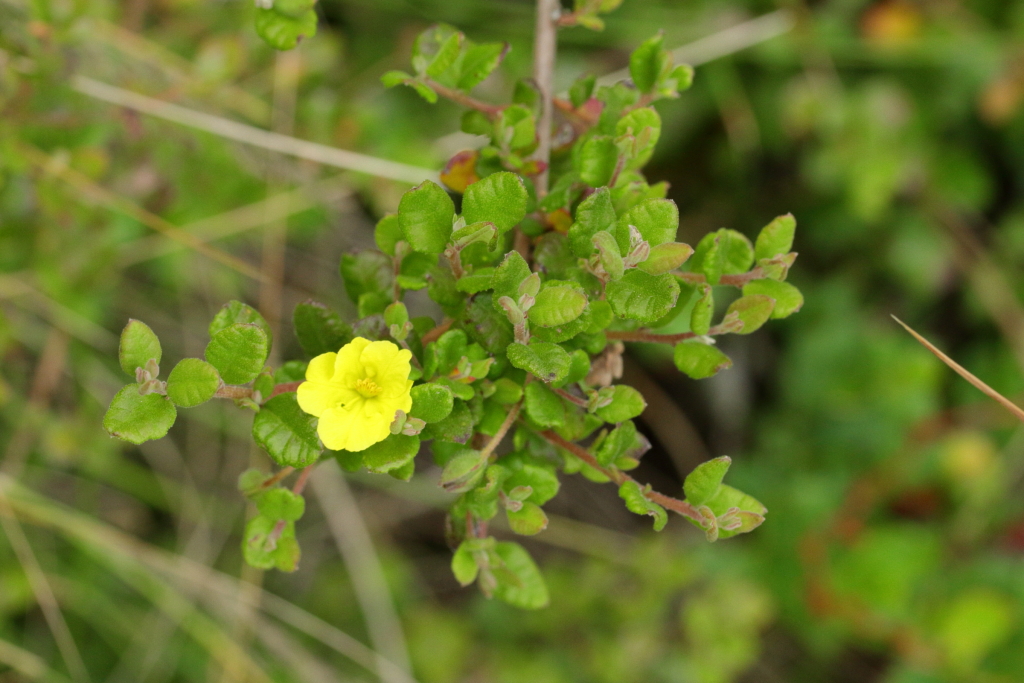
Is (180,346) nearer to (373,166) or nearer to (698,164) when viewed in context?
(373,166)

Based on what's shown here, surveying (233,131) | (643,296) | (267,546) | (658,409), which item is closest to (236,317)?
(267,546)

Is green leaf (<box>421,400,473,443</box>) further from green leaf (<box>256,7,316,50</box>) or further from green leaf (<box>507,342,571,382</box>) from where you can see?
green leaf (<box>256,7,316,50</box>)

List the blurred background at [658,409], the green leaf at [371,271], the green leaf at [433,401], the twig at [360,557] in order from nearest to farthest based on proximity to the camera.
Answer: the green leaf at [433,401], the green leaf at [371,271], the blurred background at [658,409], the twig at [360,557]

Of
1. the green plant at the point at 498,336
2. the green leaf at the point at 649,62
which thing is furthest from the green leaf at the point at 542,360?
the green leaf at the point at 649,62

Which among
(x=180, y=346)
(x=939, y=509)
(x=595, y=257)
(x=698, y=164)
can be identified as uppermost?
(x=595, y=257)

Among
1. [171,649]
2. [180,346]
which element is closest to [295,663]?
[171,649]

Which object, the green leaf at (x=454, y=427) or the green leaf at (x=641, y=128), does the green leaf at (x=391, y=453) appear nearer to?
the green leaf at (x=454, y=427)
